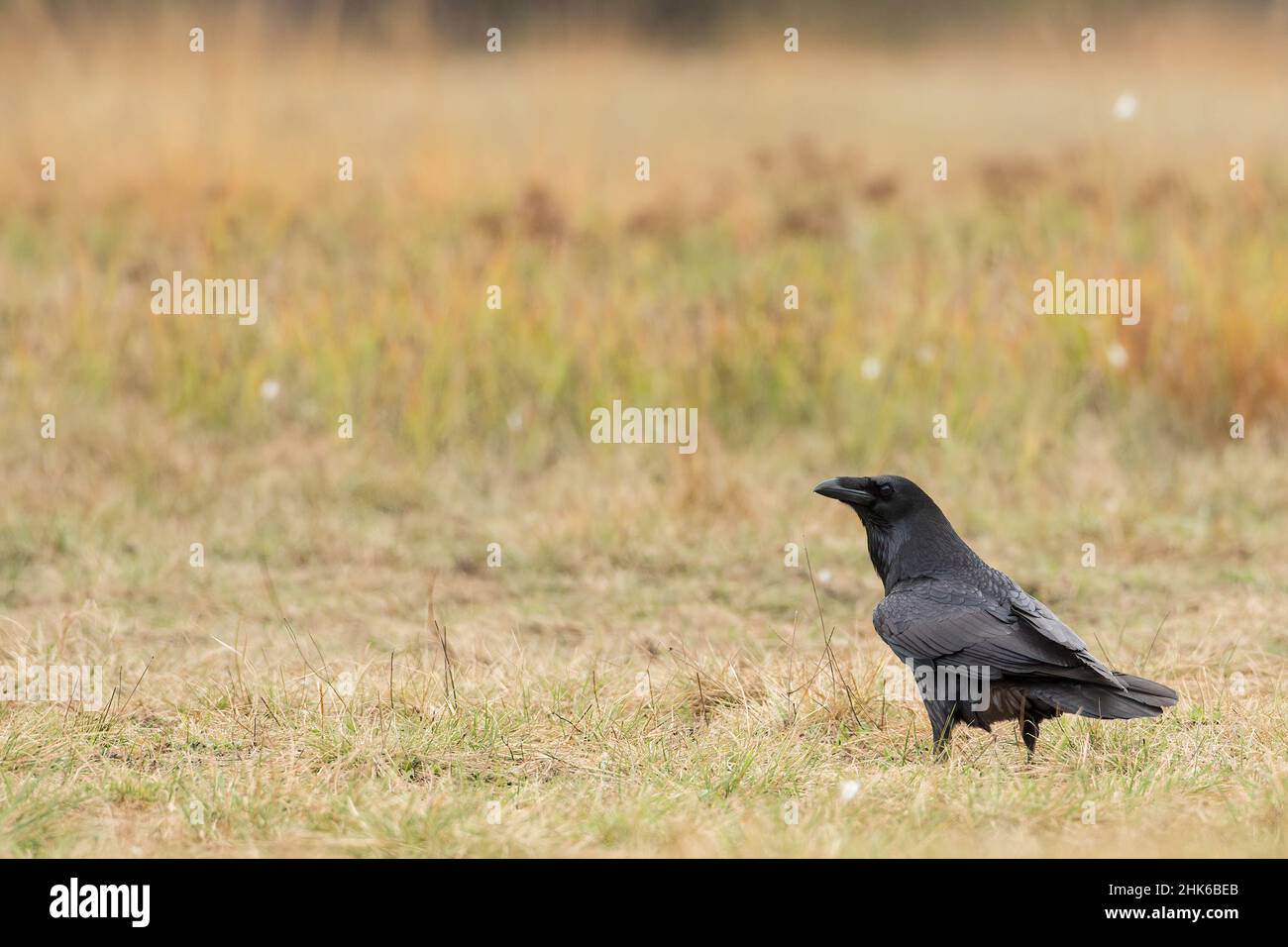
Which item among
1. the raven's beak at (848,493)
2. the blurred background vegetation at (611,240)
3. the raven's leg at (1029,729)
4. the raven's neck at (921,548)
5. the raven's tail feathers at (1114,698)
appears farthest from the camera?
the blurred background vegetation at (611,240)

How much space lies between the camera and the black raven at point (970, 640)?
13.3 feet

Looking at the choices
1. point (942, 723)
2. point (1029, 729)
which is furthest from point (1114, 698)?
point (942, 723)

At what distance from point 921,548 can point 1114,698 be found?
76 centimetres

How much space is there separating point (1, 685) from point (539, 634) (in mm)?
1843

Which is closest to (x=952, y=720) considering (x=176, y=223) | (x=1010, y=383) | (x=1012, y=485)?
(x=1012, y=485)

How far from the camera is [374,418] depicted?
8016mm

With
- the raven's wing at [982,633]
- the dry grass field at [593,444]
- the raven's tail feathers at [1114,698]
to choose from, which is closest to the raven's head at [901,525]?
the raven's wing at [982,633]

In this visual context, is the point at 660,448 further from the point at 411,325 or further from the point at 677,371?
the point at 411,325

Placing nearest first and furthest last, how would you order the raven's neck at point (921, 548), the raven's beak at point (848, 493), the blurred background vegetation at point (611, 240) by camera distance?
the raven's neck at point (921, 548)
the raven's beak at point (848, 493)
the blurred background vegetation at point (611, 240)

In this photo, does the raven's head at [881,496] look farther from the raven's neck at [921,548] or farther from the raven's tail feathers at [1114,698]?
the raven's tail feathers at [1114,698]

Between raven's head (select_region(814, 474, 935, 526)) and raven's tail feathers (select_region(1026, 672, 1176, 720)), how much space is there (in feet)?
2.40

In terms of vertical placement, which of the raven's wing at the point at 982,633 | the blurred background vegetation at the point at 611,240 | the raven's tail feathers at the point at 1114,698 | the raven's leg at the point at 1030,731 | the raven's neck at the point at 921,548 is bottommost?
the raven's leg at the point at 1030,731

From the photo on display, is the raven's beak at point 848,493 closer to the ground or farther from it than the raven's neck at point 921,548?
farther from it

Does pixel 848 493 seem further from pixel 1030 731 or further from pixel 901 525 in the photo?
pixel 1030 731
